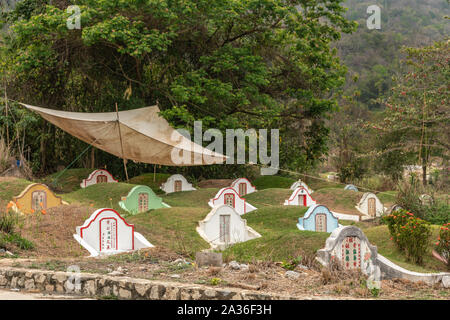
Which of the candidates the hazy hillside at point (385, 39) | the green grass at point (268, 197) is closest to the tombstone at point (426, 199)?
the green grass at point (268, 197)

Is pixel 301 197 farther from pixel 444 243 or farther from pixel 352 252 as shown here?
pixel 352 252

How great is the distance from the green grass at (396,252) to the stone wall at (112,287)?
5020mm

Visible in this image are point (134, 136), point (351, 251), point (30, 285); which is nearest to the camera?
point (30, 285)

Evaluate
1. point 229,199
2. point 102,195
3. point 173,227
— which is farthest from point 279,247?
point 102,195

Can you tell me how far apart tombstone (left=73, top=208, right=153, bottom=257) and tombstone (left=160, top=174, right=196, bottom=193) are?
8.49 meters

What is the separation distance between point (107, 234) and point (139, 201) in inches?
197

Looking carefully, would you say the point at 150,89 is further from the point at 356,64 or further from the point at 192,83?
the point at 356,64

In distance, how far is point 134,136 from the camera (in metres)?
19.2

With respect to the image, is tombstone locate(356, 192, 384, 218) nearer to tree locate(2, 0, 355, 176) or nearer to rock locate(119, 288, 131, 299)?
tree locate(2, 0, 355, 176)

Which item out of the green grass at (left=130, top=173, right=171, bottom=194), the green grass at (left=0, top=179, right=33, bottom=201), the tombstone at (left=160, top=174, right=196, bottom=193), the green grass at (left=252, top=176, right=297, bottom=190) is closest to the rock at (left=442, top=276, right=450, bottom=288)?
the green grass at (left=0, top=179, right=33, bottom=201)

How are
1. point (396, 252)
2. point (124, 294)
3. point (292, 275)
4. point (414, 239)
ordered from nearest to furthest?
1. point (124, 294)
2. point (292, 275)
3. point (414, 239)
4. point (396, 252)

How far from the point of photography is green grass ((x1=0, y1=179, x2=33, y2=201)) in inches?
622
